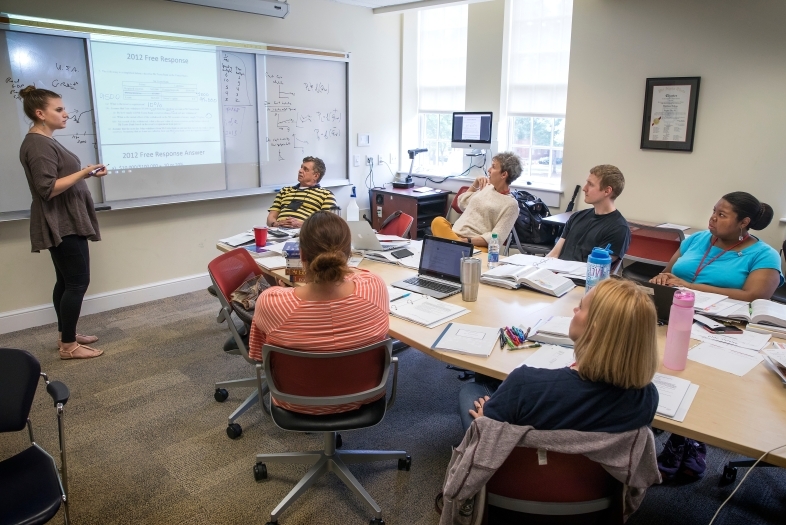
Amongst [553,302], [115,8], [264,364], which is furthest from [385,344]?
[115,8]

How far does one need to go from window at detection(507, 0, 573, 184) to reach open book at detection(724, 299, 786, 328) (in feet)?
10.3

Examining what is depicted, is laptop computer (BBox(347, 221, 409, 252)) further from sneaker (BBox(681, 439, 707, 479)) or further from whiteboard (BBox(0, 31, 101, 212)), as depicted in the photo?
whiteboard (BBox(0, 31, 101, 212))

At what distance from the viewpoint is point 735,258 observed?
8.93ft

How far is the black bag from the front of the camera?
4.63 metres

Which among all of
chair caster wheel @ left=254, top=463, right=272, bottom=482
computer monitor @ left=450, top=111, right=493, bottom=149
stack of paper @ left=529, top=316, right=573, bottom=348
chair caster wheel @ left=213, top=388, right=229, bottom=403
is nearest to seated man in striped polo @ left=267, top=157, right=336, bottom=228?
chair caster wheel @ left=213, top=388, right=229, bottom=403

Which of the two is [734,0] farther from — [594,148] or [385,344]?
[385,344]

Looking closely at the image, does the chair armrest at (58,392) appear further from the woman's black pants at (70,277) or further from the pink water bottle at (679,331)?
the pink water bottle at (679,331)

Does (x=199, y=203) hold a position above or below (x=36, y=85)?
below

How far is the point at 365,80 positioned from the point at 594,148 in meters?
2.39

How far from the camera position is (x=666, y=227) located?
13.8 ft

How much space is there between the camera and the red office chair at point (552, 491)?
142 centimetres

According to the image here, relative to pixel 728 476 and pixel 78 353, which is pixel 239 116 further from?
pixel 728 476

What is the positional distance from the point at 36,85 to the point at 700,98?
4673 mm

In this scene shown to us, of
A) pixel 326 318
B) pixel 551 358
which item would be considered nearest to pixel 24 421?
pixel 326 318
